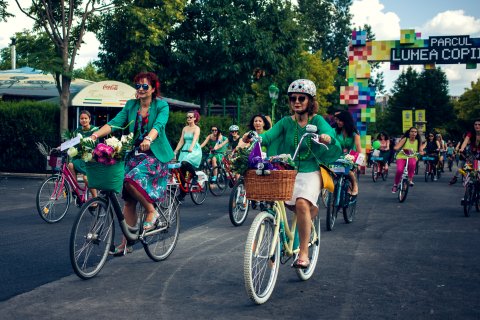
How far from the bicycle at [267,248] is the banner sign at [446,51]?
22.9 m

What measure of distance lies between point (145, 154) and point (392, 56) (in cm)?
2253

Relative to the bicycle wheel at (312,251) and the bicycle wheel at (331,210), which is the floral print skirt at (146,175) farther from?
the bicycle wheel at (331,210)

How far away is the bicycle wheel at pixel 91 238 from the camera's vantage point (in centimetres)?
563

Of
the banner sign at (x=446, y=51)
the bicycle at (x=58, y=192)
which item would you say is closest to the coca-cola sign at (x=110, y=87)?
the bicycle at (x=58, y=192)

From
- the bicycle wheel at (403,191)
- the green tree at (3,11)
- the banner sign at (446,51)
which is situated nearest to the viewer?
the bicycle wheel at (403,191)

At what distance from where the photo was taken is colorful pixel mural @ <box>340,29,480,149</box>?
88.0ft

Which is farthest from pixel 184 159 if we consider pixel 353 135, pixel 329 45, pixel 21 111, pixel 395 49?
pixel 329 45

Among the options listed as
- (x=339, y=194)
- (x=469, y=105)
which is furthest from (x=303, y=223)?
(x=469, y=105)

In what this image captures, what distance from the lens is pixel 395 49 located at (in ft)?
88.9

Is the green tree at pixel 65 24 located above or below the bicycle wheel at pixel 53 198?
above

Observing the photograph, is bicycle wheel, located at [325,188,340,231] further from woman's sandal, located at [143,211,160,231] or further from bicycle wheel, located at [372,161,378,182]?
bicycle wheel, located at [372,161,378,182]

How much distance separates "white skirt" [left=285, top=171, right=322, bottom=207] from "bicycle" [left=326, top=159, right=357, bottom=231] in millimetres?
3748

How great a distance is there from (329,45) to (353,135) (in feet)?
203

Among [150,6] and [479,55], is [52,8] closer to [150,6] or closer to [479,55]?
[150,6]
